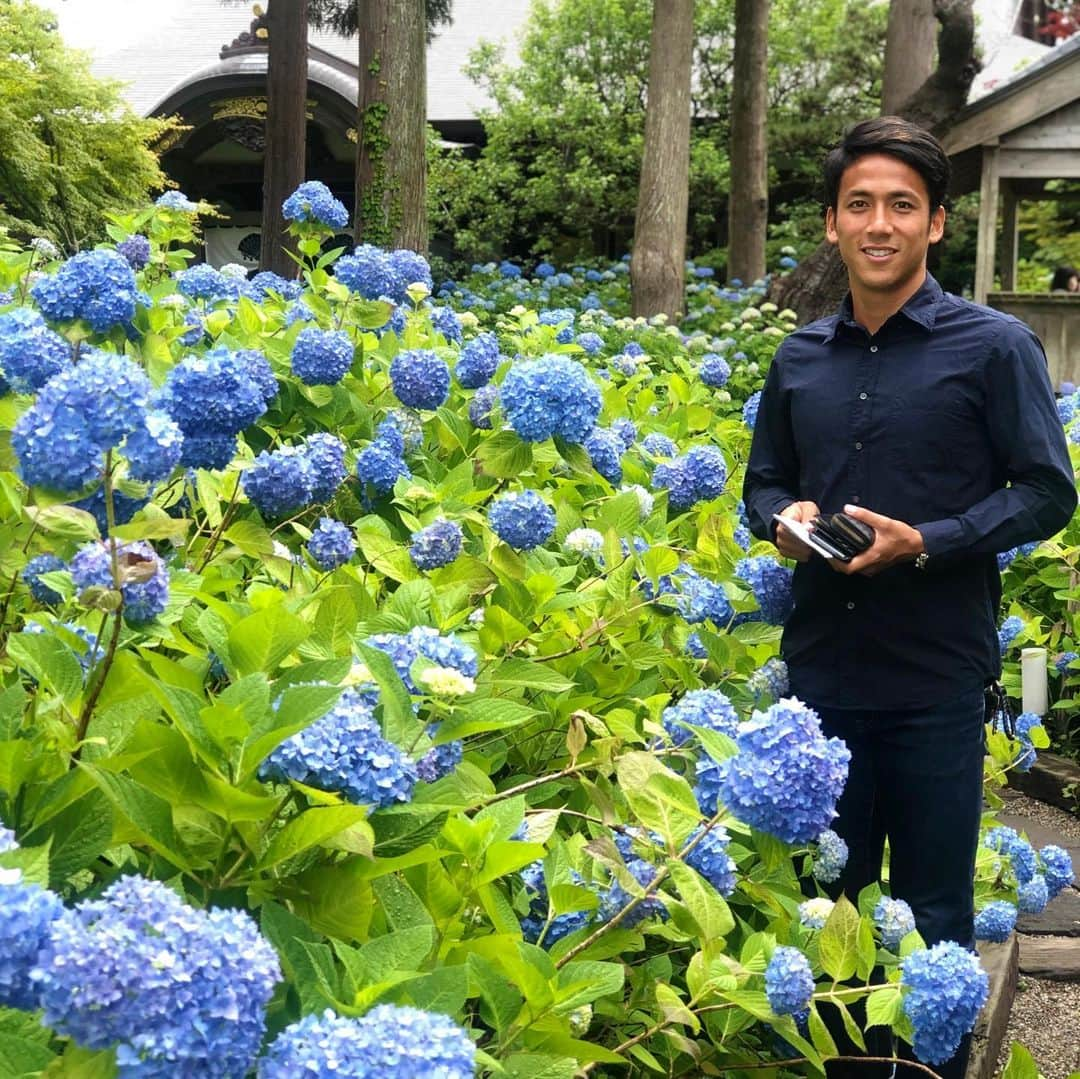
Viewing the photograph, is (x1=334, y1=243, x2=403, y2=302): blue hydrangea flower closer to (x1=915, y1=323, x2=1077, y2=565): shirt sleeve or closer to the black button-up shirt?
the black button-up shirt

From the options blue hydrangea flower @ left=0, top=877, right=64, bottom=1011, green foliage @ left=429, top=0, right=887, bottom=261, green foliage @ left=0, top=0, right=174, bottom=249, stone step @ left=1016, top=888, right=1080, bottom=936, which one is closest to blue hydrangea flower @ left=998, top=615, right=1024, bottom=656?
stone step @ left=1016, top=888, right=1080, bottom=936

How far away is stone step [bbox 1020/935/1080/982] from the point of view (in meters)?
3.57

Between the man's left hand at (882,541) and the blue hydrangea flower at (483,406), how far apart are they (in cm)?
111

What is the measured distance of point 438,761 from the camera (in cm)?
160

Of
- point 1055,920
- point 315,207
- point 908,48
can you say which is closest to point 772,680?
point 1055,920

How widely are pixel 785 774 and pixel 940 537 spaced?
2.92 feet

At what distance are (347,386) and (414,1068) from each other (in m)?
2.52

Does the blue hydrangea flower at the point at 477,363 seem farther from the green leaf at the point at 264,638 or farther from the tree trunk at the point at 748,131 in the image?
the tree trunk at the point at 748,131

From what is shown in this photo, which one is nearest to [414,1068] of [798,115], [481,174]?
[481,174]

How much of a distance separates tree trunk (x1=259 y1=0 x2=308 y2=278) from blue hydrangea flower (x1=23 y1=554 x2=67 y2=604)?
9549 millimetres

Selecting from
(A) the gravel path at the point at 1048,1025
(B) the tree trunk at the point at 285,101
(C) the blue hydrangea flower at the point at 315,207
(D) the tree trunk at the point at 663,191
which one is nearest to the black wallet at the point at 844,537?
(A) the gravel path at the point at 1048,1025

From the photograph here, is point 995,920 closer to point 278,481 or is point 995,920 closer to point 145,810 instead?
point 278,481

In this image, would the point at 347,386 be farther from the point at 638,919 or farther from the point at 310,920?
the point at 310,920

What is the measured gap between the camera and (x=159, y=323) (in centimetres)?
324
